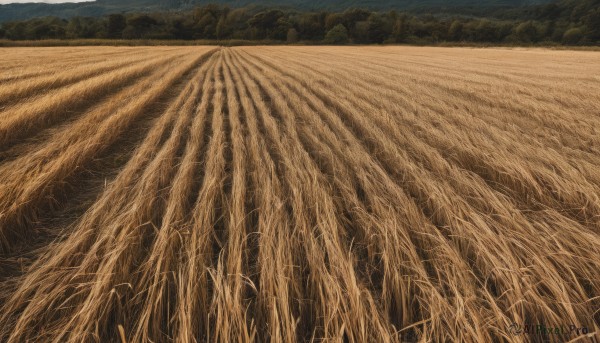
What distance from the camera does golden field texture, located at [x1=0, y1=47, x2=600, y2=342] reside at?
1.62 metres

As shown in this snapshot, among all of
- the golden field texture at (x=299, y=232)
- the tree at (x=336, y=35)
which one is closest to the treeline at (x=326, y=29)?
the tree at (x=336, y=35)

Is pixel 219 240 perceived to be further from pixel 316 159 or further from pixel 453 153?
pixel 453 153

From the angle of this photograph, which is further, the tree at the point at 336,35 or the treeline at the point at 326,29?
the tree at the point at 336,35

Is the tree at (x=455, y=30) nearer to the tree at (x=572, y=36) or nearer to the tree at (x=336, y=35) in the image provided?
the tree at (x=572, y=36)

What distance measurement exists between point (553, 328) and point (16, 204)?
386cm

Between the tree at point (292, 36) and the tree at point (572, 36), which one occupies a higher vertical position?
the tree at point (292, 36)

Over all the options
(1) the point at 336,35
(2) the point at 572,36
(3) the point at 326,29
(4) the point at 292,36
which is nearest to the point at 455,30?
(2) the point at 572,36

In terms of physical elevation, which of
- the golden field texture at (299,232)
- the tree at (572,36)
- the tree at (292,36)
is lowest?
the tree at (572,36)

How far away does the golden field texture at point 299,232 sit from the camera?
5.32 ft

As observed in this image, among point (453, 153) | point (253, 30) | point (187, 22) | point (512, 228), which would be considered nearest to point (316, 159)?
point (453, 153)

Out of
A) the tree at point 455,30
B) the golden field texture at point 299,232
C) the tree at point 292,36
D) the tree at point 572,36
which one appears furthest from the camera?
the tree at point 455,30

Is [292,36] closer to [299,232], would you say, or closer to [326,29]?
[326,29]

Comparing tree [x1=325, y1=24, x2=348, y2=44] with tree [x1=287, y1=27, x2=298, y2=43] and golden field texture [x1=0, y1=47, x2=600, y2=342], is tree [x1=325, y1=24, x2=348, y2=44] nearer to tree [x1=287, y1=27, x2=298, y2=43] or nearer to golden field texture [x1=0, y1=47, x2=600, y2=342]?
tree [x1=287, y1=27, x2=298, y2=43]

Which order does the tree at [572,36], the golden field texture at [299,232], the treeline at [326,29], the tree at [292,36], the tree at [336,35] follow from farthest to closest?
the tree at [336,35] → the tree at [292,36] → the treeline at [326,29] → the tree at [572,36] → the golden field texture at [299,232]
